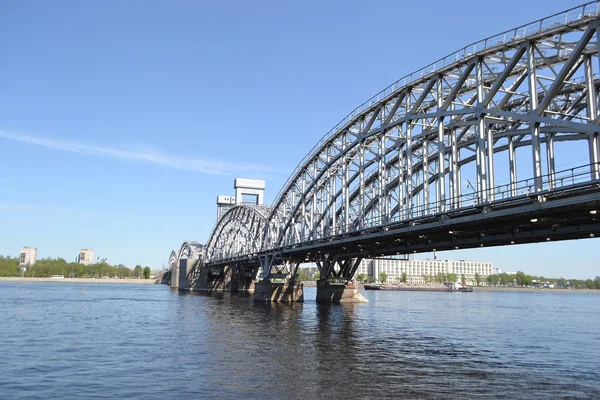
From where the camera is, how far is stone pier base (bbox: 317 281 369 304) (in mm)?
88000

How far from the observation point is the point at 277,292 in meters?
95.7

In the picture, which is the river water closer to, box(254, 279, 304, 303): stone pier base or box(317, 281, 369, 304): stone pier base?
box(317, 281, 369, 304): stone pier base

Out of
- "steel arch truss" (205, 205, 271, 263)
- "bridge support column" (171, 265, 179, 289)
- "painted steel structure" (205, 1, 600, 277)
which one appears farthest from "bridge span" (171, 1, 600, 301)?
"bridge support column" (171, 265, 179, 289)

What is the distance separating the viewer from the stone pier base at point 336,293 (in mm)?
88000

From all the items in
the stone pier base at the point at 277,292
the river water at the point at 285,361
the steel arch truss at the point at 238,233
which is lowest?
the river water at the point at 285,361

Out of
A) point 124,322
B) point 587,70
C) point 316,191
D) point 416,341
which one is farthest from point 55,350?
point 316,191

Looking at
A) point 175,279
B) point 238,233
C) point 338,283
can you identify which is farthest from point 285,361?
point 175,279

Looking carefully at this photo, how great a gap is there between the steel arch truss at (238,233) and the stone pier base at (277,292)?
516 inches

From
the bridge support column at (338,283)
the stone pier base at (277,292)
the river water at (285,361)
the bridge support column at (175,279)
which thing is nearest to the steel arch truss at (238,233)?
the stone pier base at (277,292)

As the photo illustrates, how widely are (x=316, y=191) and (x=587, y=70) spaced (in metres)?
47.4

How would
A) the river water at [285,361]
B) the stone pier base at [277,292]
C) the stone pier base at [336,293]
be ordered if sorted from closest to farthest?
the river water at [285,361] → the stone pier base at [336,293] → the stone pier base at [277,292]

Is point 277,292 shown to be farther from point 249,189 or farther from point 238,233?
point 249,189

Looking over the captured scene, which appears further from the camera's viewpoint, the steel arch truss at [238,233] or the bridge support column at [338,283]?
the steel arch truss at [238,233]

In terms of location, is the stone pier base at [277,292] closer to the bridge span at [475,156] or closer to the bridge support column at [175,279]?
the bridge span at [475,156]
